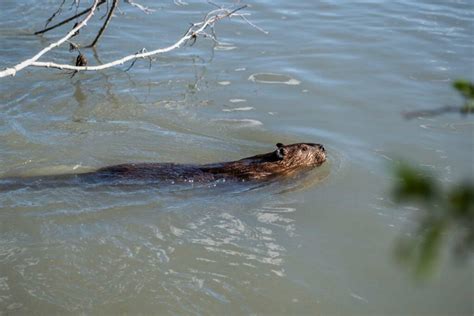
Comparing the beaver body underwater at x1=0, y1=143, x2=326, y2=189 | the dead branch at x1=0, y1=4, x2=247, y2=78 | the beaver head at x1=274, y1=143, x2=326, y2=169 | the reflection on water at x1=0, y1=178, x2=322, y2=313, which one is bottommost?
the reflection on water at x1=0, y1=178, x2=322, y2=313

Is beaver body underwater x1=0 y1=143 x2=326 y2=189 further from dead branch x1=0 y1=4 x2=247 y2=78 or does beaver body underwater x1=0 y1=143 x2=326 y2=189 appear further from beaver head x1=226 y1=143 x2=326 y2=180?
dead branch x1=0 y1=4 x2=247 y2=78

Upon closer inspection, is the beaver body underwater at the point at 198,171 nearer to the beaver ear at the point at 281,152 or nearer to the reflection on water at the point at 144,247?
the beaver ear at the point at 281,152

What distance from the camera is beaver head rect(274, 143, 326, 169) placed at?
623 cm

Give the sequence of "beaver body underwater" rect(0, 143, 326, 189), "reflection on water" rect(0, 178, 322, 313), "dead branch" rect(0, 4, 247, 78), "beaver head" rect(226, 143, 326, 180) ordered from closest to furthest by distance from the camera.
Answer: "reflection on water" rect(0, 178, 322, 313)
"dead branch" rect(0, 4, 247, 78)
"beaver body underwater" rect(0, 143, 326, 189)
"beaver head" rect(226, 143, 326, 180)

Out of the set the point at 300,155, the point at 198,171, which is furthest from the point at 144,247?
the point at 300,155

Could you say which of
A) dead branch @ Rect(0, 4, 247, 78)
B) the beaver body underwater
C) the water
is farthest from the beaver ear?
dead branch @ Rect(0, 4, 247, 78)

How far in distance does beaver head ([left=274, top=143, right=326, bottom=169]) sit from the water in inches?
5.7

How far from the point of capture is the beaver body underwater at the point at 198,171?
602 cm

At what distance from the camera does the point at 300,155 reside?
20.8 ft

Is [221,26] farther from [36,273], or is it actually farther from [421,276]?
[421,276]

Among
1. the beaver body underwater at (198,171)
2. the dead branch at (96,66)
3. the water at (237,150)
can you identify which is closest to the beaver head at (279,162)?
the beaver body underwater at (198,171)

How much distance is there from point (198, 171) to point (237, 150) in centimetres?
88

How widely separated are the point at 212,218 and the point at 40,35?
17.5 feet

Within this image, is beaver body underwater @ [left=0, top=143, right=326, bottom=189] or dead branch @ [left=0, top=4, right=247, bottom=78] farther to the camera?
beaver body underwater @ [left=0, top=143, right=326, bottom=189]
